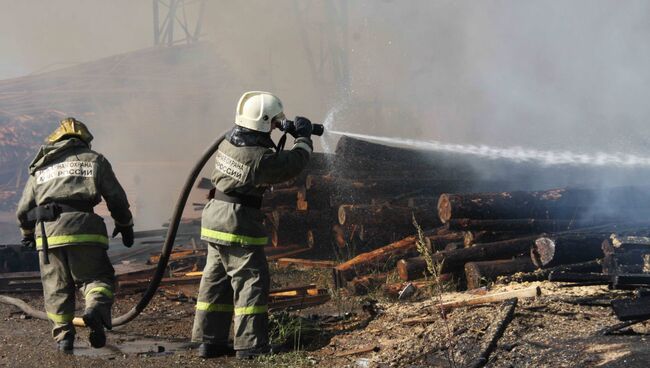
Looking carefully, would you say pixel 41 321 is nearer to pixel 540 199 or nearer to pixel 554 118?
pixel 540 199

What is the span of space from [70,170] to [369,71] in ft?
41.2

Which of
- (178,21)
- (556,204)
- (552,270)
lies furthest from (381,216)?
(178,21)

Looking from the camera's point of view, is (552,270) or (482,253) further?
(482,253)

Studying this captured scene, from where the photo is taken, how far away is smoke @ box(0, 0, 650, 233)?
11883 millimetres

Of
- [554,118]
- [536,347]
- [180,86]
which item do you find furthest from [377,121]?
[536,347]

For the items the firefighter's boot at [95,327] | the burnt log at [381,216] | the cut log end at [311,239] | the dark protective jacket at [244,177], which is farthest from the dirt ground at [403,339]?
the cut log end at [311,239]

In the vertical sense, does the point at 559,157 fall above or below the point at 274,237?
above

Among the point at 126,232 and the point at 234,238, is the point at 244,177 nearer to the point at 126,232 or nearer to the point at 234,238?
the point at 234,238

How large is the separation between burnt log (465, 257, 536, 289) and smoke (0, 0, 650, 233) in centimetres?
303

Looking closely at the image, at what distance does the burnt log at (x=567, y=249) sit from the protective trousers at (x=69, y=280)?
362cm

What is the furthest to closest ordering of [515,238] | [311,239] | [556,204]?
[311,239]
[556,204]
[515,238]

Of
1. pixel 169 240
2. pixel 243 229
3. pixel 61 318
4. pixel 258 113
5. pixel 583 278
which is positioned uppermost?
pixel 258 113

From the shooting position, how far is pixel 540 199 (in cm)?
724

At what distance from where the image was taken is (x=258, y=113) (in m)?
5.25
